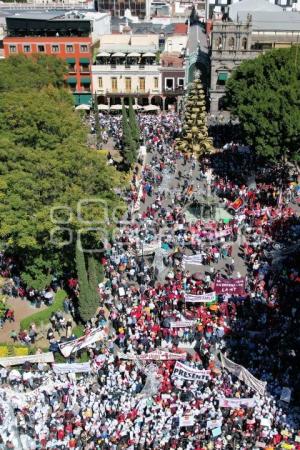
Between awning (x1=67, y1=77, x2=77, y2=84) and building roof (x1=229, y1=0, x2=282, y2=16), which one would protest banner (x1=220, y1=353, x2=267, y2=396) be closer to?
awning (x1=67, y1=77, x2=77, y2=84)

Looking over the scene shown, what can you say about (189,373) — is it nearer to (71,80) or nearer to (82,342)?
(82,342)

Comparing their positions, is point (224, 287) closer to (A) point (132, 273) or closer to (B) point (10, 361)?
(A) point (132, 273)

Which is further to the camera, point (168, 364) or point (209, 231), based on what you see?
point (209, 231)

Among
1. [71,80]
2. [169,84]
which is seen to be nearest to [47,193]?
[71,80]

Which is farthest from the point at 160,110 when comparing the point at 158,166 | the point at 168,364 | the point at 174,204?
the point at 168,364

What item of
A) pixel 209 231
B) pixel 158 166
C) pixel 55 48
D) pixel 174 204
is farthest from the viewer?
pixel 55 48

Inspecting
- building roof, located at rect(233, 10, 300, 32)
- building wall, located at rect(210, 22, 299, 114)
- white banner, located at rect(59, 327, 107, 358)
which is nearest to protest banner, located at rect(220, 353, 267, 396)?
white banner, located at rect(59, 327, 107, 358)

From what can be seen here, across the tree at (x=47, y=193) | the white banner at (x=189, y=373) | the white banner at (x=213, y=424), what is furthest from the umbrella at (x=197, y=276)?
the white banner at (x=213, y=424)

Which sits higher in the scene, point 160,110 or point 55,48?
point 55,48

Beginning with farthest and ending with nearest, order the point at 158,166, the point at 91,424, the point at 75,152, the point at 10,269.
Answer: the point at 158,166, the point at 10,269, the point at 75,152, the point at 91,424
